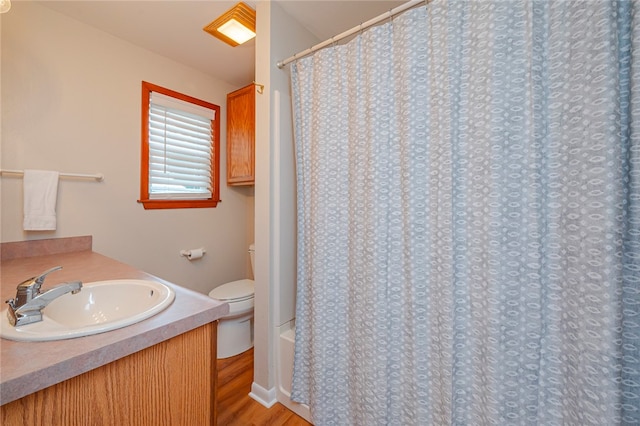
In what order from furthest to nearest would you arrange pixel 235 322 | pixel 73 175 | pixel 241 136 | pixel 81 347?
pixel 241 136
pixel 235 322
pixel 73 175
pixel 81 347

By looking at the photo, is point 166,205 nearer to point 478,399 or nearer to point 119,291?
point 119,291

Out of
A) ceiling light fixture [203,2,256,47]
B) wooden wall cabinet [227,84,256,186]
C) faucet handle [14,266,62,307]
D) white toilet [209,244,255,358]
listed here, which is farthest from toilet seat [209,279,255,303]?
ceiling light fixture [203,2,256,47]

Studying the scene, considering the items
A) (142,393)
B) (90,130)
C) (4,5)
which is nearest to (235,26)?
(4,5)

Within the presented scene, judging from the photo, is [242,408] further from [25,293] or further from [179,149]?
[179,149]

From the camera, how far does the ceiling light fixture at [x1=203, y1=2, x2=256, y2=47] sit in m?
1.50

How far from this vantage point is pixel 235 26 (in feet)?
5.23

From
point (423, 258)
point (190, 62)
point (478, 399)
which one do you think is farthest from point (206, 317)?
point (190, 62)

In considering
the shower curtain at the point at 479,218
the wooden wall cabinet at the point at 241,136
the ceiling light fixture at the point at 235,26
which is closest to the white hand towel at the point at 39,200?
the wooden wall cabinet at the point at 241,136

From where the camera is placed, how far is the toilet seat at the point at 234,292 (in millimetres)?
1895

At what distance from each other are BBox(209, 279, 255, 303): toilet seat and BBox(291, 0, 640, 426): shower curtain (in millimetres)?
803

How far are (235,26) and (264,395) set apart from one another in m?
2.28

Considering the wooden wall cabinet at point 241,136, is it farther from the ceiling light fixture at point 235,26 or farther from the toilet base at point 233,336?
the toilet base at point 233,336

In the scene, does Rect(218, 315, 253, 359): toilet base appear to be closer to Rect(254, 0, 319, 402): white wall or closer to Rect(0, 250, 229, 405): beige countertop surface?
Rect(254, 0, 319, 402): white wall

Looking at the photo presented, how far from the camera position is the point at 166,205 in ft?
6.67
